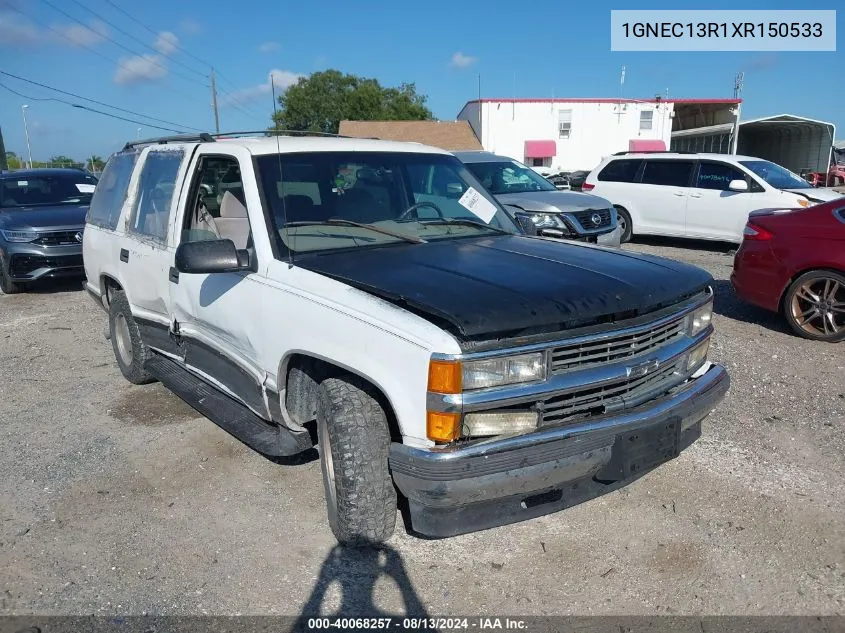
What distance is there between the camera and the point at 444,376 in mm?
2613

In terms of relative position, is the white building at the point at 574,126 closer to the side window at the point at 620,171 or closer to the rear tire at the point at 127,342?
the side window at the point at 620,171

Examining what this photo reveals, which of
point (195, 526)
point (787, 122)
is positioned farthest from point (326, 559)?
point (787, 122)

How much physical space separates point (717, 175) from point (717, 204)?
1.81 feet

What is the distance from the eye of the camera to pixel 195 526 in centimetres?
359

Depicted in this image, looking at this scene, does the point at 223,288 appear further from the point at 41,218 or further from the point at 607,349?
the point at 41,218

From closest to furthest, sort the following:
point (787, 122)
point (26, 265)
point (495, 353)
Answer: point (495, 353)
point (26, 265)
point (787, 122)

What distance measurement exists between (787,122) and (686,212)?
30868 mm

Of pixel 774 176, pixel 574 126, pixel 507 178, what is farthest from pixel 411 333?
pixel 574 126

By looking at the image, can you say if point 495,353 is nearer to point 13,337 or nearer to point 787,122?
point 13,337

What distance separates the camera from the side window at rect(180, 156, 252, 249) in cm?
405

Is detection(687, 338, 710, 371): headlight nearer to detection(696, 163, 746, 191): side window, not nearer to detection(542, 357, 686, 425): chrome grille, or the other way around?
detection(542, 357, 686, 425): chrome grille

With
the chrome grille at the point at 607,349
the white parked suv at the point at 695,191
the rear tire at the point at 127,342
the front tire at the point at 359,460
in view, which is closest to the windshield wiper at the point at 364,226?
the front tire at the point at 359,460

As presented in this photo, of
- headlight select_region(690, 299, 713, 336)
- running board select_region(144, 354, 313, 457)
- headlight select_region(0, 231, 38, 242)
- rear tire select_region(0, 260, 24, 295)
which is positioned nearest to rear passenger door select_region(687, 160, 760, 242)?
headlight select_region(690, 299, 713, 336)

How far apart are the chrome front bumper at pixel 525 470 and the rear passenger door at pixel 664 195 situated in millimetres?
10340
